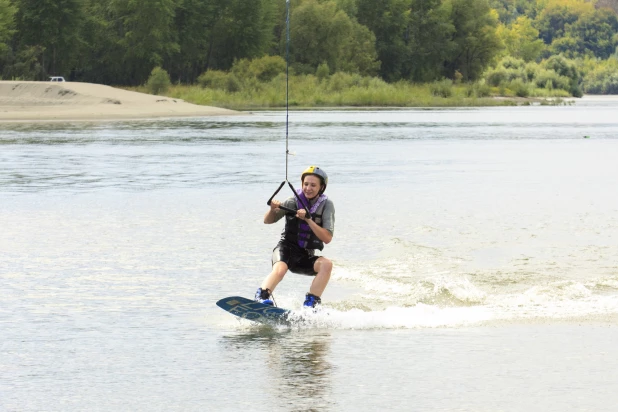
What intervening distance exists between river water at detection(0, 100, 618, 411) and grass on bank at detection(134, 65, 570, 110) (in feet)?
221

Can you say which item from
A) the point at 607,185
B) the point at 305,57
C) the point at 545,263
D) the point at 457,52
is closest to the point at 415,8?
the point at 457,52

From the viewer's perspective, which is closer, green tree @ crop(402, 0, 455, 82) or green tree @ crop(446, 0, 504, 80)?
green tree @ crop(402, 0, 455, 82)

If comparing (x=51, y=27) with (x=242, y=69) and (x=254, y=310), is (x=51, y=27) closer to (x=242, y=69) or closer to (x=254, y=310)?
(x=242, y=69)

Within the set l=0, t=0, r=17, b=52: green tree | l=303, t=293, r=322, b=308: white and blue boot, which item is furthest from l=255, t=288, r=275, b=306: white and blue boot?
l=0, t=0, r=17, b=52: green tree

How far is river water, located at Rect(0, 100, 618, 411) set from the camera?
7.30 meters

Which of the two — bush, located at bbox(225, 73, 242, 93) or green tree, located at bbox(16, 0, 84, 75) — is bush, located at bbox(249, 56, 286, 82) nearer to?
bush, located at bbox(225, 73, 242, 93)

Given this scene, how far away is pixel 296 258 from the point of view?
9805 mm

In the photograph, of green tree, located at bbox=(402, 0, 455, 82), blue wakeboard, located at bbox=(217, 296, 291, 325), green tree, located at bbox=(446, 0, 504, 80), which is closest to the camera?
blue wakeboard, located at bbox=(217, 296, 291, 325)

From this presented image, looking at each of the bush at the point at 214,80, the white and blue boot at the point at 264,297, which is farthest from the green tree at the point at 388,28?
the white and blue boot at the point at 264,297

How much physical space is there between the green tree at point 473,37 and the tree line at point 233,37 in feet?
0.35

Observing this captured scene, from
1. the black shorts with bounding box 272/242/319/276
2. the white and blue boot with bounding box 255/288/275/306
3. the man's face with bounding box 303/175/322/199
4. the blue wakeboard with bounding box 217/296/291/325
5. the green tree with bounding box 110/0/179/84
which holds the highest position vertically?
the green tree with bounding box 110/0/179/84

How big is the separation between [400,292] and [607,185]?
12.4 m

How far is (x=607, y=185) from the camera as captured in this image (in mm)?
22672

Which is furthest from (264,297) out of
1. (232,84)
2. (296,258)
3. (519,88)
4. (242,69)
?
(519,88)
